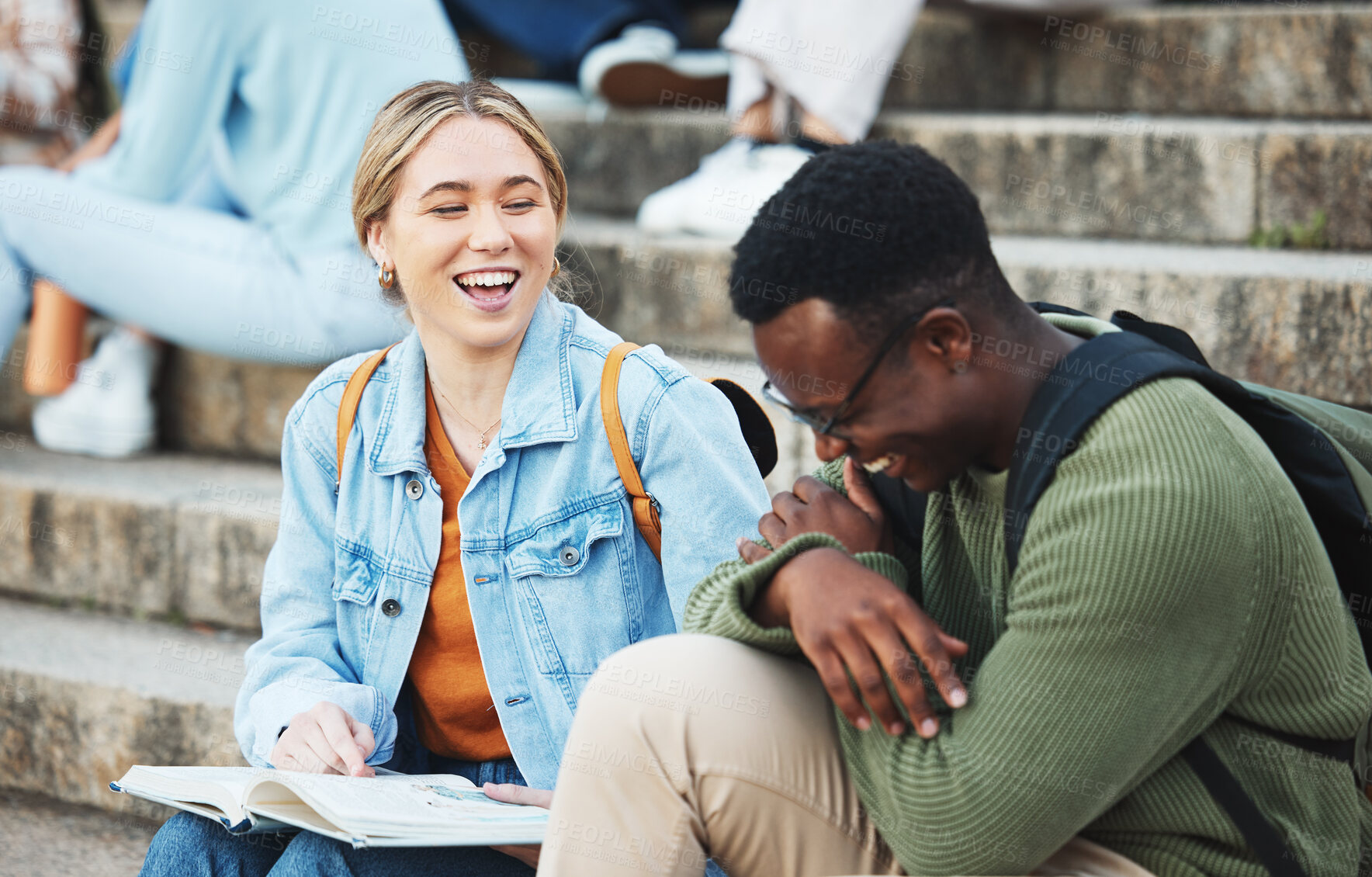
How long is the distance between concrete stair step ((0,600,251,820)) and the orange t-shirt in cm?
86

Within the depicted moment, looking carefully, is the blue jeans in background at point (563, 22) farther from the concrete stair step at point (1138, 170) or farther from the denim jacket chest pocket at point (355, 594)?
the denim jacket chest pocket at point (355, 594)

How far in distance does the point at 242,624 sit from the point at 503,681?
4.47 ft

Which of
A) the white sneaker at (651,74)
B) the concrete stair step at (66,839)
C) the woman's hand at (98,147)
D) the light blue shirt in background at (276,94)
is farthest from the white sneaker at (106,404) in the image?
the white sneaker at (651,74)

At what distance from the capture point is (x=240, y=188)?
3.18m

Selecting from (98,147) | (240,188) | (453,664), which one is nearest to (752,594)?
(453,664)

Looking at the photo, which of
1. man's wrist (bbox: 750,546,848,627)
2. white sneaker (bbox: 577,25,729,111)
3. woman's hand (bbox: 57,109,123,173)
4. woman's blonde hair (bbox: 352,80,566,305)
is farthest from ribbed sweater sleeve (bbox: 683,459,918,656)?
woman's hand (bbox: 57,109,123,173)

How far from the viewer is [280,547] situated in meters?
1.90

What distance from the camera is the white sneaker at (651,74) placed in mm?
3781

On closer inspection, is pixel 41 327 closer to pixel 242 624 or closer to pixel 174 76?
pixel 174 76

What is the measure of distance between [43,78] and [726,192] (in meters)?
2.34

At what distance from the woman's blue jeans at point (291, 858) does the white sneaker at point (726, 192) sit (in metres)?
1.98

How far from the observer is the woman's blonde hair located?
1.83 m

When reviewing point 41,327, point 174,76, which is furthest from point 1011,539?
point 41,327

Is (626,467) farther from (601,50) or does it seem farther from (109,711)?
(601,50)
